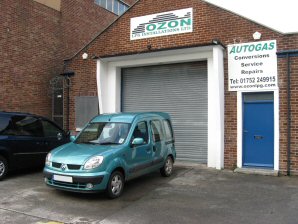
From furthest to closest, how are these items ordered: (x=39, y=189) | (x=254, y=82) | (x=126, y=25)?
(x=126, y=25)
(x=254, y=82)
(x=39, y=189)

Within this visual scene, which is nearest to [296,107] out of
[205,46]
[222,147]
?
[222,147]

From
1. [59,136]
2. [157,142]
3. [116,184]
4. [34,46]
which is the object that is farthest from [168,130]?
[34,46]

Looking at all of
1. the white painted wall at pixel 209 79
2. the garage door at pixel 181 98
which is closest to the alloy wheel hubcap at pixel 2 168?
the white painted wall at pixel 209 79

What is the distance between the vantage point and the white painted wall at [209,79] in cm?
1064

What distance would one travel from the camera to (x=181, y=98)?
12156 millimetres

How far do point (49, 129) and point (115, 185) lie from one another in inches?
162

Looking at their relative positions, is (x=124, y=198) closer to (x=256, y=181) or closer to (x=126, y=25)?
(x=256, y=181)

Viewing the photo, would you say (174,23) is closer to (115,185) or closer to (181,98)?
(181,98)

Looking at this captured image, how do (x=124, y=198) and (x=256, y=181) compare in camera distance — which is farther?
(x=256, y=181)

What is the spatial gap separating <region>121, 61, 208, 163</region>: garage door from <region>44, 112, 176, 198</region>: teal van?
2334 mm

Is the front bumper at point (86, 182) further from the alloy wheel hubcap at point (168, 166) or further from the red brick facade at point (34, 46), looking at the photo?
the red brick facade at point (34, 46)

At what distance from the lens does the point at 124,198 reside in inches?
293

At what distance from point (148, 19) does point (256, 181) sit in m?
6.57

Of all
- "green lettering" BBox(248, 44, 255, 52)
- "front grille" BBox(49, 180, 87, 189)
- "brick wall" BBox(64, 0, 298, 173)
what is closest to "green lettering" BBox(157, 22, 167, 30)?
"brick wall" BBox(64, 0, 298, 173)
